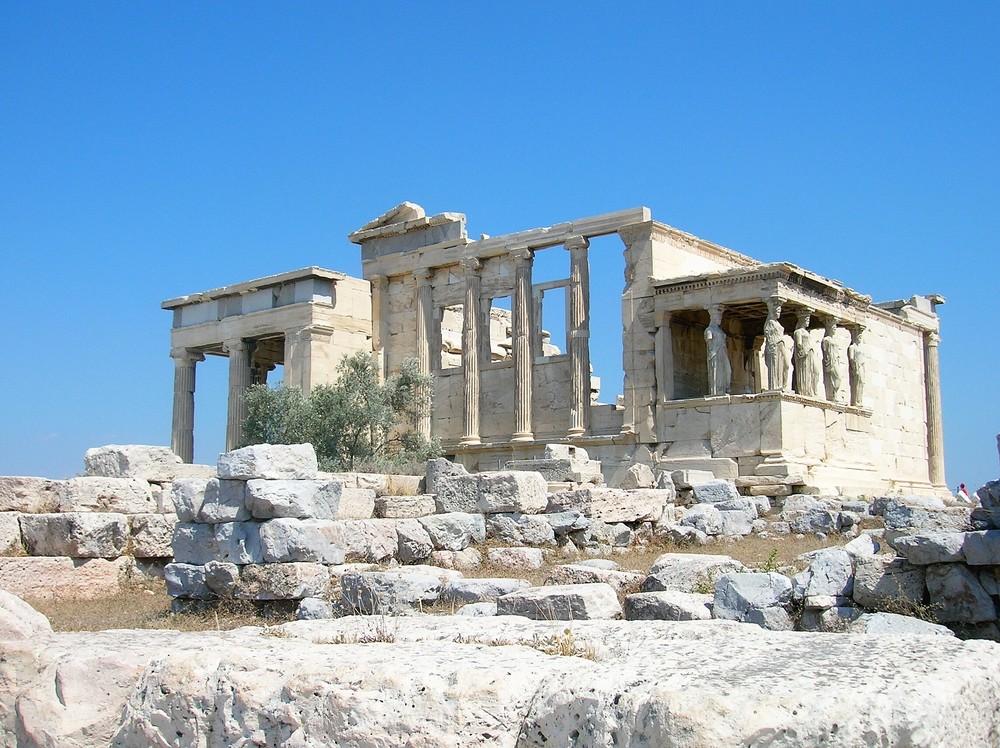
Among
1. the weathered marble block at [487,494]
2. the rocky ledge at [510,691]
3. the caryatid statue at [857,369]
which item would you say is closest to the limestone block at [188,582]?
the weathered marble block at [487,494]

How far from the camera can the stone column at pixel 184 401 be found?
27.0m

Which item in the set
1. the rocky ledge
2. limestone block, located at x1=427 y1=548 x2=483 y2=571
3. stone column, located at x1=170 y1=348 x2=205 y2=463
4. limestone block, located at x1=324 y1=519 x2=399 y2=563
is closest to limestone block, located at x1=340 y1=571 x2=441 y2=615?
limestone block, located at x1=324 y1=519 x2=399 y2=563

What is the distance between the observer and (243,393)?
85.0 feet

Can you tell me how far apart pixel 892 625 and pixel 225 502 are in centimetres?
514

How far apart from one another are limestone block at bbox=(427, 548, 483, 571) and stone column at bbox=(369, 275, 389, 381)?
14.6 meters

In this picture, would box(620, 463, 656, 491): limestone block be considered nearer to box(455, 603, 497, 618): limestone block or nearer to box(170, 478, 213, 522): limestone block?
box(170, 478, 213, 522): limestone block

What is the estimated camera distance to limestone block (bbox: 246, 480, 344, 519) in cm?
898

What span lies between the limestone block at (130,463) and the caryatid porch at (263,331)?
38.6ft

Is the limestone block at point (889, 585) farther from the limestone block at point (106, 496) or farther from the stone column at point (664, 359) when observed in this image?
the stone column at point (664, 359)

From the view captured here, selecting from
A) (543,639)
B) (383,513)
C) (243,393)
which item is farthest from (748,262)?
(543,639)

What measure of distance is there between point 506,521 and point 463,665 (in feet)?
30.2

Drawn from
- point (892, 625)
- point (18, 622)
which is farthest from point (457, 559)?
point (18, 622)

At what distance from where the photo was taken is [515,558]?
11.6 meters

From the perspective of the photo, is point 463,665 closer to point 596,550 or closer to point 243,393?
point 596,550
